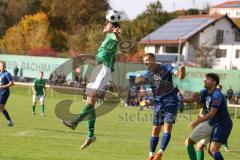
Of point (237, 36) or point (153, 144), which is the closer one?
point (153, 144)

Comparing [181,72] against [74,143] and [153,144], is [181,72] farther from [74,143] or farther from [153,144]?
[74,143]

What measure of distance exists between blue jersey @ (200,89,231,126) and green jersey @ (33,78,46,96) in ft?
62.2

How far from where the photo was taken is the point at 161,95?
44.7 feet

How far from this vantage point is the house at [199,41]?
246 feet

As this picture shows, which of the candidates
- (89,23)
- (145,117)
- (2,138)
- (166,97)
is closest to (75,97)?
(145,117)

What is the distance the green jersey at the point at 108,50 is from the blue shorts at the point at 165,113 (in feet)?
5.14

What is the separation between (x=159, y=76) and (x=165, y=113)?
34.1 inches

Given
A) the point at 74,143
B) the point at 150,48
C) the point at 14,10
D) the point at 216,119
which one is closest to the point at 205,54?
the point at 150,48

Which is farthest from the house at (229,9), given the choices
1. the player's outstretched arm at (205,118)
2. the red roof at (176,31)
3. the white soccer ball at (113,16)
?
the white soccer ball at (113,16)

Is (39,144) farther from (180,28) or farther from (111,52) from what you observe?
(180,28)

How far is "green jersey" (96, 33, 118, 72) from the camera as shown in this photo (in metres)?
12.7

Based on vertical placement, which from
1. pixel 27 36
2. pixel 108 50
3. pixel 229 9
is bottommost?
pixel 108 50

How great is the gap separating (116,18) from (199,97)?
267 centimetres

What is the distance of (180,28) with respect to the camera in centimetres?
8144
